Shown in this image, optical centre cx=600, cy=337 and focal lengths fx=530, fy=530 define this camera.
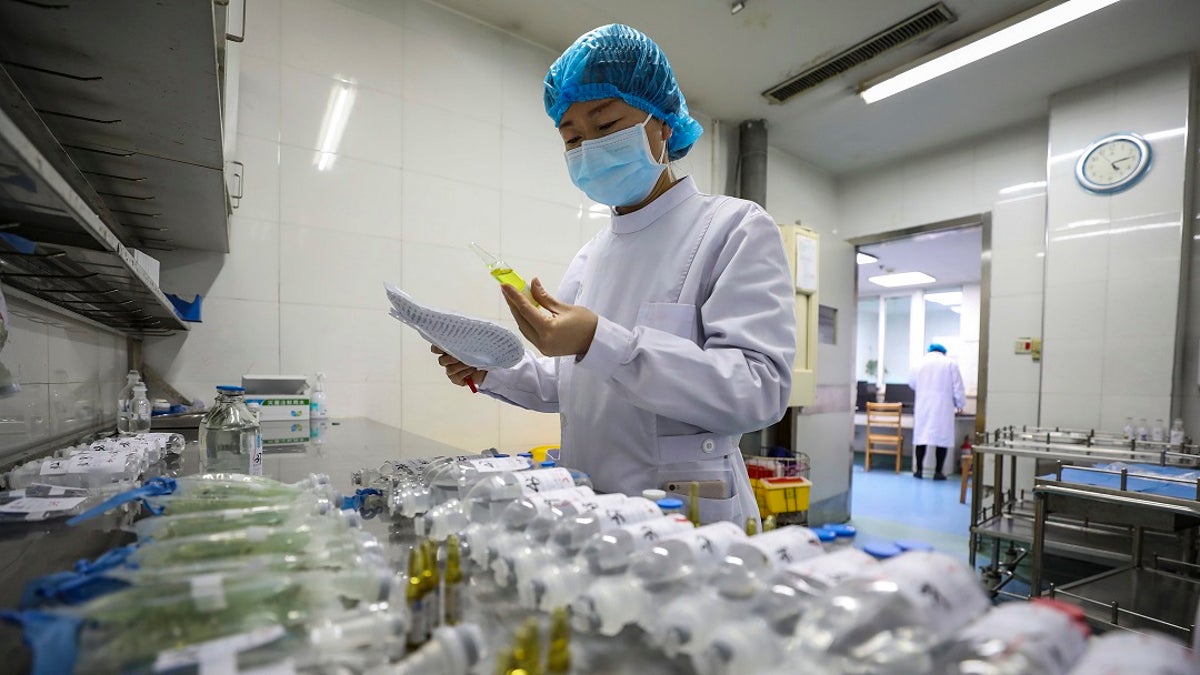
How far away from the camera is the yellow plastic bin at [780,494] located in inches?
133

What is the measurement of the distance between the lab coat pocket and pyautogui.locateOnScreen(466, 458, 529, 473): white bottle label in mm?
439

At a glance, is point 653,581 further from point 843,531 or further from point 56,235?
point 56,235

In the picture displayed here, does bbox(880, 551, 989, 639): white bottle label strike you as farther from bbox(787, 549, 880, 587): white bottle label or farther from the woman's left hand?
the woman's left hand

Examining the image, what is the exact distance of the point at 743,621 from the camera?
17.3 inches

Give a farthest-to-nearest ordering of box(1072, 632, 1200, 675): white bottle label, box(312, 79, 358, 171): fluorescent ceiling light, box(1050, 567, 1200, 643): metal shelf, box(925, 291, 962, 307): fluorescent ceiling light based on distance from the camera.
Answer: box(925, 291, 962, 307): fluorescent ceiling light < box(312, 79, 358, 171): fluorescent ceiling light < box(1050, 567, 1200, 643): metal shelf < box(1072, 632, 1200, 675): white bottle label

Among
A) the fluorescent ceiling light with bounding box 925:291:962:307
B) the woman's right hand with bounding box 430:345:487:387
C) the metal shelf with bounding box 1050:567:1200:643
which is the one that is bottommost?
the metal shelf with bounding box 1050:567:1200:643

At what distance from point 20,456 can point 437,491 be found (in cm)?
Answer: 113

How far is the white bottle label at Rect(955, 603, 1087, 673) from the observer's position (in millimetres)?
372

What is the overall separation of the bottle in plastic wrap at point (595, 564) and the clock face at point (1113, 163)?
14.3 ft

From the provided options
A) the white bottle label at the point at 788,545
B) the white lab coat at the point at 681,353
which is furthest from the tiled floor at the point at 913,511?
the white bottle label at the point at 788,545

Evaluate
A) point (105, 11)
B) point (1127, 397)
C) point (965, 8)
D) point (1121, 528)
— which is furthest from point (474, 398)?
point (1127, 397)

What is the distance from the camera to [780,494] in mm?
3395

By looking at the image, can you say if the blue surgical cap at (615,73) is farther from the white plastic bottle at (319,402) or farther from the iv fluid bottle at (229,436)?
the white plastic bottle at (319,402)

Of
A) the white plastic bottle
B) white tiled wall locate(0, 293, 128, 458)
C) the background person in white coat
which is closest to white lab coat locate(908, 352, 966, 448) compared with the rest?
the background person in white coat
